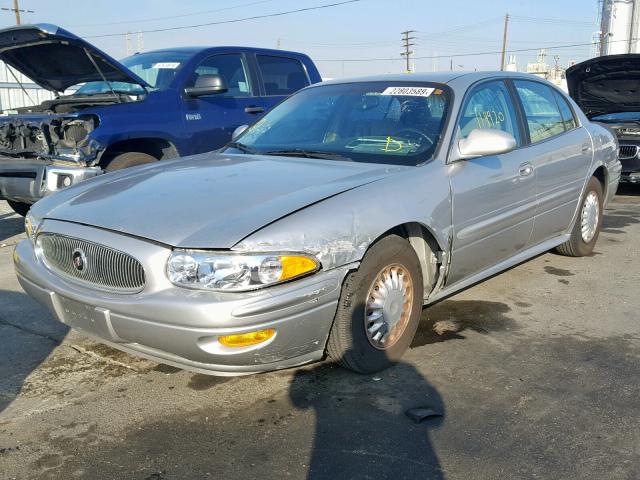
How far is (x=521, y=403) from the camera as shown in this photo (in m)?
3.01

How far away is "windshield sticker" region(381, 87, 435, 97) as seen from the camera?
13.2ft

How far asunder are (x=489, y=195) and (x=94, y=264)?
91.6 inches

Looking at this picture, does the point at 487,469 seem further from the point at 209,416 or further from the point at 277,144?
the point at 277,144

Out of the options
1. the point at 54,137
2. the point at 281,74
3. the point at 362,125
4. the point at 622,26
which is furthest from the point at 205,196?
the point at 622,26

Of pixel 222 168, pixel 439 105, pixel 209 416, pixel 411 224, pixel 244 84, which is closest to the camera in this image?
pixel 209 416

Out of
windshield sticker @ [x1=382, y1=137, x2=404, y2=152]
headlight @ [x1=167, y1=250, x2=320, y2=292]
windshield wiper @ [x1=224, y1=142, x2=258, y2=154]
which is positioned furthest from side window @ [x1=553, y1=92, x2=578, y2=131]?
headlight @ [x1=167, y1=250, x2=320, y2=292]

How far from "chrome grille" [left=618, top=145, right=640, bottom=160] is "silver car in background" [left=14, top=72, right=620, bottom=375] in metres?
4.72

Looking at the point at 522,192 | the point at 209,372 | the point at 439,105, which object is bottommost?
the point at 209,372

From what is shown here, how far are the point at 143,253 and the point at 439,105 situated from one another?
213 cm

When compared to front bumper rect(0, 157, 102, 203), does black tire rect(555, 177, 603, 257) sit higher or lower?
lower

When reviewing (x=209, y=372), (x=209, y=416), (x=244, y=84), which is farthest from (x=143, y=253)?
(x=244, y=84)

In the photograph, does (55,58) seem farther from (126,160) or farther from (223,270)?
(223,270)

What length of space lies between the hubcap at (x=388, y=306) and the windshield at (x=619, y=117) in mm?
7622

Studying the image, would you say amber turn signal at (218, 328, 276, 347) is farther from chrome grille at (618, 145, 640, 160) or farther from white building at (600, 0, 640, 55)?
white building at (600, 0, 640, 55)
